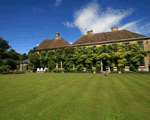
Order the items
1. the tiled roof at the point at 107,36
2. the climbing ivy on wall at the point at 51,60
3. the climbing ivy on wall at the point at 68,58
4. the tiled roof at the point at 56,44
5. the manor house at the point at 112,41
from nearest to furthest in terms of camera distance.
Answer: the manor house at the point at 112,41 → the tiled roof at the point at 107,36 → the climbing ivy on wall at the point at 68,58 → the climbing ivy on wall at the point at 51,60 → the tiled roof at the point at 56,44

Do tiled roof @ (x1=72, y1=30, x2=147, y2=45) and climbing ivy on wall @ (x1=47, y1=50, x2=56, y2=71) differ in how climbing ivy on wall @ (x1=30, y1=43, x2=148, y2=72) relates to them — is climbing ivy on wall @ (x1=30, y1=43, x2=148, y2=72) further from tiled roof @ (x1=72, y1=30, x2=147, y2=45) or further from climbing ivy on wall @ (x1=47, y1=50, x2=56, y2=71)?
tiled roof @ (x1=72, y1=30, x2=147, y2=45)

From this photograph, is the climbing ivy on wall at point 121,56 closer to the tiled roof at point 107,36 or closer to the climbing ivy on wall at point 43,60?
the tiled roof at point 107,36

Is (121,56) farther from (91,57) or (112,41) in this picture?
(91,57)

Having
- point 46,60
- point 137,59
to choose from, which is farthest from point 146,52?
point 46,60

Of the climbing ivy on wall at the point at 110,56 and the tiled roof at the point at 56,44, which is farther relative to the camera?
the tiled roof at the point at 56,44

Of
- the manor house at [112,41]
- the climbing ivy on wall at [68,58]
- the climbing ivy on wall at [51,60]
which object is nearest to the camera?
the manor house at [112,41]

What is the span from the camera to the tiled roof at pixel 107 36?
20.3 metres

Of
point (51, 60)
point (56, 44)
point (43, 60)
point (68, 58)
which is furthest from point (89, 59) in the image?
point (43, 60)

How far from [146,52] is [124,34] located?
6125mm

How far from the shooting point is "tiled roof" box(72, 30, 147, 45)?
66.7 feet

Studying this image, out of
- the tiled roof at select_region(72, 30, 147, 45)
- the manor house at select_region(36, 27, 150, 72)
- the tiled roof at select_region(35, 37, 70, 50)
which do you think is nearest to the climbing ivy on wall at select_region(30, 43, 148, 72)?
the manor house at select_region(36, 27, 150, 72)

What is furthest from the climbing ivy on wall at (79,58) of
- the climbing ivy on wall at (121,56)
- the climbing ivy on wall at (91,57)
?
the climbing ivy on wall at (121,56)

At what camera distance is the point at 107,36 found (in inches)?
883

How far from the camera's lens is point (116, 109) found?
3658 millimetres
